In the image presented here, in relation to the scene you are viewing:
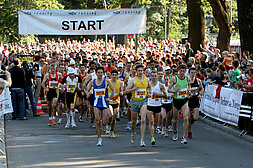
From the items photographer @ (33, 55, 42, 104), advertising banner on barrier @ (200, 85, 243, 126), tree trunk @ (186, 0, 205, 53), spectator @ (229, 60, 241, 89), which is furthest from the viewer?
tree trunk @ (186, 0, 205, 53)

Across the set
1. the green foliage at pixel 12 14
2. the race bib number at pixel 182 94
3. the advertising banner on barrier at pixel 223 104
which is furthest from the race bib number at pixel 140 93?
the green foliage at pixel 12 14

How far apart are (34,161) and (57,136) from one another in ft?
11.0

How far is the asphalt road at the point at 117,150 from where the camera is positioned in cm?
1000

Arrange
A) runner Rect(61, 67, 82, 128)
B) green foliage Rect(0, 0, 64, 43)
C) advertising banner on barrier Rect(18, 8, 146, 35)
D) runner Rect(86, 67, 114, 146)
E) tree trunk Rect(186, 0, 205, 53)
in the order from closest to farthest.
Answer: runner Rect(86, 67, 114, 146) → runner Rect(61, 67, 82, 128) → advertising banner on barrier Rect(18, 8, 146, 35) → tree trunk Rect(186, 0, 205, 53) → green foliage Rect(0, 0, 64, 43)

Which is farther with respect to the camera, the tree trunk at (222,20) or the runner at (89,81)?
the tree trunk at (222,20)

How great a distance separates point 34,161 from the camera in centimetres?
1031

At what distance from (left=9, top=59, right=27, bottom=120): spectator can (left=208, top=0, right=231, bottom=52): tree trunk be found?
37.6ft

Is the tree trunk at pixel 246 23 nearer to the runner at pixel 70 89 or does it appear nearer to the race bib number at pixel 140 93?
the runner at pixel 70 89

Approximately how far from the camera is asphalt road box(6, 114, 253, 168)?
10000 millimetres

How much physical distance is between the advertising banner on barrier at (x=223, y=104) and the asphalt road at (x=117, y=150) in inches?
23.3

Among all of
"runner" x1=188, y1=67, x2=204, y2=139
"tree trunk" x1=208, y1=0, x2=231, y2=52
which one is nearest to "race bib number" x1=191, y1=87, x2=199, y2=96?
"runner" x1=188, y1=67, x2=204, y2=139

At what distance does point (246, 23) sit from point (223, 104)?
19.0 ft

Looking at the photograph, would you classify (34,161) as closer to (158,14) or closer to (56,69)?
(56,69)

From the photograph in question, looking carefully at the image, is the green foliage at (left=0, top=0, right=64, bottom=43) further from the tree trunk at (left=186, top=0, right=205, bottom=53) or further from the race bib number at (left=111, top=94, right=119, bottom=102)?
the race bib number at (left=111, top=94, right=119, bottom=102)
